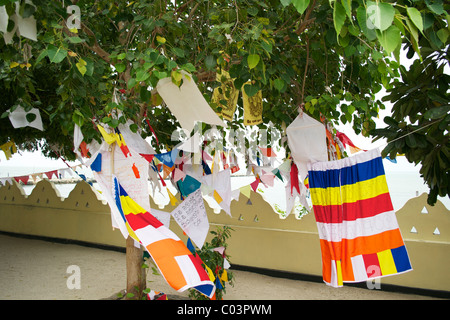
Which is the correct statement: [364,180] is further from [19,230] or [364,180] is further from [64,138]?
[19,230]

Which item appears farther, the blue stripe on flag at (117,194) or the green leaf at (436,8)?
the blue stripe on flag at (117,194)

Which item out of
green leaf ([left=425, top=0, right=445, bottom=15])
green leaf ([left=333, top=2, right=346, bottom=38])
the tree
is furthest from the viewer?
the tree

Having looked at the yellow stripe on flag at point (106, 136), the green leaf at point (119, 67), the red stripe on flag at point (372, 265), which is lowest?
the red stripe on flag at point (372, 265)

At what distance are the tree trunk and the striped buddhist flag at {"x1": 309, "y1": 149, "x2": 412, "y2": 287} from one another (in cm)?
179

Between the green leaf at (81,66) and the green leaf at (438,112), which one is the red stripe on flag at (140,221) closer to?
the green leaf at (81,66)

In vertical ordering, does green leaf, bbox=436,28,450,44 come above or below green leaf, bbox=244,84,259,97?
above

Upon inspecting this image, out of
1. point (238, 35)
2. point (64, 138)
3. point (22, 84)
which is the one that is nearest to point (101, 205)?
point (64, 138)

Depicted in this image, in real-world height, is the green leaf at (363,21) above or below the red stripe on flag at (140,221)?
above

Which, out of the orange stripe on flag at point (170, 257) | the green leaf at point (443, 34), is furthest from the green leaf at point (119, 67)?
the green leaf at point (443, 34)

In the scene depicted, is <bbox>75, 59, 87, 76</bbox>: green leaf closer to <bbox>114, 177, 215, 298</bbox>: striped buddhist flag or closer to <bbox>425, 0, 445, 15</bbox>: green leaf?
<bbox>114, 177, 215, 298</bbox>: striped buddhist flag

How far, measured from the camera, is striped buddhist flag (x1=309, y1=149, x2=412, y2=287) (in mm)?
1948

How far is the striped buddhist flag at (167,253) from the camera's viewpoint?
1.71 meters

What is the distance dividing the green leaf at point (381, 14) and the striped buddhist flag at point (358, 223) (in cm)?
127

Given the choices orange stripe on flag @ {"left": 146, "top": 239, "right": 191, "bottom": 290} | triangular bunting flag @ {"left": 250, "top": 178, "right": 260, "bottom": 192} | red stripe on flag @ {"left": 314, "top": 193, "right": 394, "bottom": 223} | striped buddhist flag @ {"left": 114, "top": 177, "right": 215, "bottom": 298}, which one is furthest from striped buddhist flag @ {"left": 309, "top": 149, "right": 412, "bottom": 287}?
triangular bunting flag @ {"left": 250, "top": 178, "right": 260, "bottom": 192}
